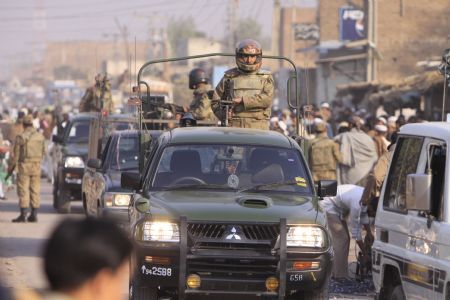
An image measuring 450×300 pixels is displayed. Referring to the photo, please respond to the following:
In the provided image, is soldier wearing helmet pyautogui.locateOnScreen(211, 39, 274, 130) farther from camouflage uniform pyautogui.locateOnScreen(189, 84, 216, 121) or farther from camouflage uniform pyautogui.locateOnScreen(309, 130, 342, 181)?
camouflage uniform pyautogui.locateOnScreen(309, 130, 342, 181)

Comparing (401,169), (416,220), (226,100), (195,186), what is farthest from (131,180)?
(416,220)

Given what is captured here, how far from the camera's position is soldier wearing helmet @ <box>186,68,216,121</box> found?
1535cm

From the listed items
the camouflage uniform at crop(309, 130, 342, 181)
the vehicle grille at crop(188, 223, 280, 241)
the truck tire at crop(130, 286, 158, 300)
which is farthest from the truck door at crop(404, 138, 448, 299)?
the camouflage uniform at crop(309, 130, 342, 181)

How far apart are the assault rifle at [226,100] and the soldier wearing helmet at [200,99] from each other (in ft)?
6.04

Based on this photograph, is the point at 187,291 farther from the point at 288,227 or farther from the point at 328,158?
the point at 328,158

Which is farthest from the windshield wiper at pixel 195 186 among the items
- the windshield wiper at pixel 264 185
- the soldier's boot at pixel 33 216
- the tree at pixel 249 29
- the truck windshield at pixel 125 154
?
the tree at pixel 249 29

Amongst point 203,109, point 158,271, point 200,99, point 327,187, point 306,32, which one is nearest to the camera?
point 158,271

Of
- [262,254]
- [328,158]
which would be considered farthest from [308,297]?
[328,158]

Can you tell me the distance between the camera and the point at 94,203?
16.6 m

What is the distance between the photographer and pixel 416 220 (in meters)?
8.34

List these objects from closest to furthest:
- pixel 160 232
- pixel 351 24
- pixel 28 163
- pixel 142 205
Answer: pixel 160 232, pixel 142 205, pixel 28 163, pixel 351 24

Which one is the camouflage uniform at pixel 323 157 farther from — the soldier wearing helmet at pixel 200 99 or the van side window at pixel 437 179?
the van side window at pixel 437 179

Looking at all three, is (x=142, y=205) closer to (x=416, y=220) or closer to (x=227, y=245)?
(x=227, y=245)

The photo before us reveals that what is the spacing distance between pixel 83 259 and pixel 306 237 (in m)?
5.95
